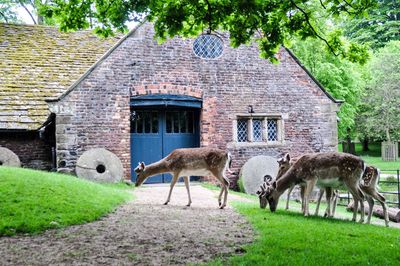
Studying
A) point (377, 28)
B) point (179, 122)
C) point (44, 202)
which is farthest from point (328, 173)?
point (377, 28)

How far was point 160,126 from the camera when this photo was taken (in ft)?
56.3

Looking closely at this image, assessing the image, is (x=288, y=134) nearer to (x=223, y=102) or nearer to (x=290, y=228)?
(x=223, y=102)

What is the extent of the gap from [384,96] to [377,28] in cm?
1220

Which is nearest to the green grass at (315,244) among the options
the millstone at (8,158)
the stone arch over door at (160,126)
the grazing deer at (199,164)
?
the grazing deer at (199,164)

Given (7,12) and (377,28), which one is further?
(377,28)

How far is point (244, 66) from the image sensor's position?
17.9 m

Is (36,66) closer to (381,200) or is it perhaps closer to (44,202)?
(44,202)

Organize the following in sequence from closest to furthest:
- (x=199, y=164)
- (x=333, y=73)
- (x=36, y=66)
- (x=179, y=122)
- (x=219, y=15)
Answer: (x=219, y=15) < (x=199, y=164) < (x=179, y=122) < (x=36, y=66) < (x=333, y=73)

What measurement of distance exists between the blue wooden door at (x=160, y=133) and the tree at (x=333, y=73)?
13.0 m

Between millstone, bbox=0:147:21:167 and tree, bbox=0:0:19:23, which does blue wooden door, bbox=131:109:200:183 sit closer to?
millstone, bbox=0:147:21:167

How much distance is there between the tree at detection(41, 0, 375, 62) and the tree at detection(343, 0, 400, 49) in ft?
124

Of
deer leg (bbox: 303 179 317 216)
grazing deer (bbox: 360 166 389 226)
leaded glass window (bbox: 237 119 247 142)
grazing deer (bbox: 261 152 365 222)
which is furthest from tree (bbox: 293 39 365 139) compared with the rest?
deer leg (bbox: 303 179 317 216)

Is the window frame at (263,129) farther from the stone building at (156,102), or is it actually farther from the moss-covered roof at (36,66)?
the moss-covered roof at (36,66)

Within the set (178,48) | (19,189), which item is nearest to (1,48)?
(178,48)
